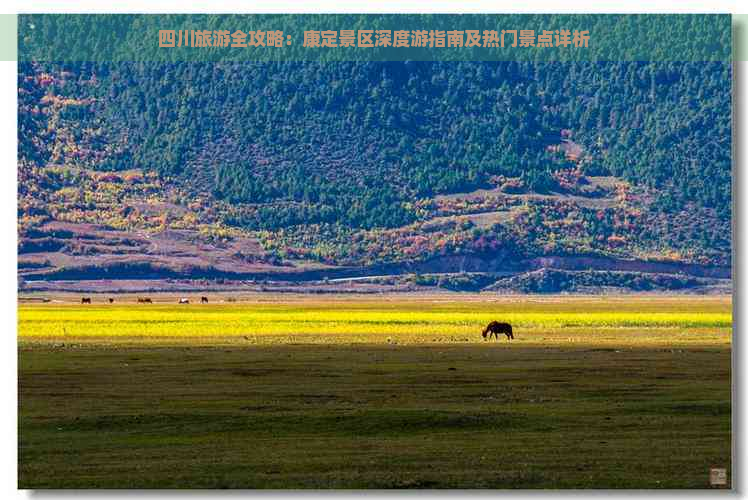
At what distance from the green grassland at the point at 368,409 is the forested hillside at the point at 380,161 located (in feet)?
147

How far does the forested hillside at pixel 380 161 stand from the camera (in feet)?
334

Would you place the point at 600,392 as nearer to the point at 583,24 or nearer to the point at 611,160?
the point at 583,24

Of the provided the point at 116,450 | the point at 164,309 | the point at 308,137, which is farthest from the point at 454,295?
the point at 116,450

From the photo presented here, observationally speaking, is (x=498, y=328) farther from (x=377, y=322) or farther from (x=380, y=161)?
(x=380, y=161)

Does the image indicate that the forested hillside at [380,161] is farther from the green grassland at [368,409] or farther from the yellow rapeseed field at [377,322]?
the green grassland at [368,409]

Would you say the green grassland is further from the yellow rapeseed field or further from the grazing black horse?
the grazing black horse

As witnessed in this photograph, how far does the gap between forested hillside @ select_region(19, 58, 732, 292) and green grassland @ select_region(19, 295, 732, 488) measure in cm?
4471

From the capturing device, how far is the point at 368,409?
101ft

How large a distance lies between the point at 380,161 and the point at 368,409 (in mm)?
80470

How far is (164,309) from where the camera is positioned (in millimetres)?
78375

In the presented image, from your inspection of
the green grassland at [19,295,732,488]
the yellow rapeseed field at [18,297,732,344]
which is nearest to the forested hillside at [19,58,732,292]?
the yellow rapeseed field at [18,297,732,344]

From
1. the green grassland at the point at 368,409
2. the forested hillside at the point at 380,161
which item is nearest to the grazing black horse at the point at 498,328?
the green grassland at the point at 368,409

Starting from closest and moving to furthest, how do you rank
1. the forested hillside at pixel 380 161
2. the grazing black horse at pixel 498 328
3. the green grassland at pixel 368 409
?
the green grassland at pixel 368 409 → the grazing black horse at pixel 498 328 → the forested hillside at pixel 380 161

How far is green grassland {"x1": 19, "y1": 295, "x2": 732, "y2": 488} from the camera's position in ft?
80.0
